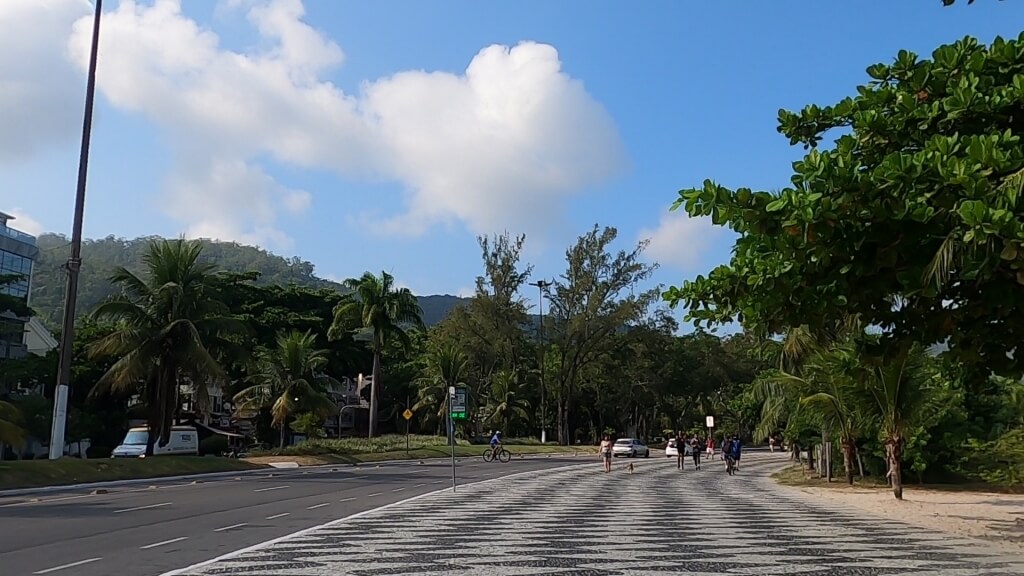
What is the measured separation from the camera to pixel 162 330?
34562 millimetres

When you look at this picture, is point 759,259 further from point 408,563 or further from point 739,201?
point 408,563

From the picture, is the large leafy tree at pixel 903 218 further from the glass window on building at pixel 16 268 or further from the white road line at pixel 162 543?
the glass window on building at pixel 16 268

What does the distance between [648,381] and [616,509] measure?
161 ft

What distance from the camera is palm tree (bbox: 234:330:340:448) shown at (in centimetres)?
4397

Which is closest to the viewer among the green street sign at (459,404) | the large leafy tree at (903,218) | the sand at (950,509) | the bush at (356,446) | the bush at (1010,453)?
the large leafy tree at (903,218)

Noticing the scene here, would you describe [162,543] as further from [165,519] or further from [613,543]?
[613,543]

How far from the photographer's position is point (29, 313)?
46469 millimetres

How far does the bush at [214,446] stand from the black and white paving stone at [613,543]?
3026 centimetres

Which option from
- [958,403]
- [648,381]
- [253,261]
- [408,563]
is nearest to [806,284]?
[408,563]

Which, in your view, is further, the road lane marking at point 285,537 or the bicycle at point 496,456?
the bicycle at point 496,456

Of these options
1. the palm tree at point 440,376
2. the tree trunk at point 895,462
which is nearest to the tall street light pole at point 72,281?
the tree trunk at point 895,462

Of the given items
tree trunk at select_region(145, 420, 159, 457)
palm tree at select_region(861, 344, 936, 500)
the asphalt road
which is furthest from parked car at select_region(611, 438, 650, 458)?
palm tree at select_region(861, 344, 936, 500)

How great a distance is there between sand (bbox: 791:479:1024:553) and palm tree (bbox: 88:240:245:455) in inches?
940

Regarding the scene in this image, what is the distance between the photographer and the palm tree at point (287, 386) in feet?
144
